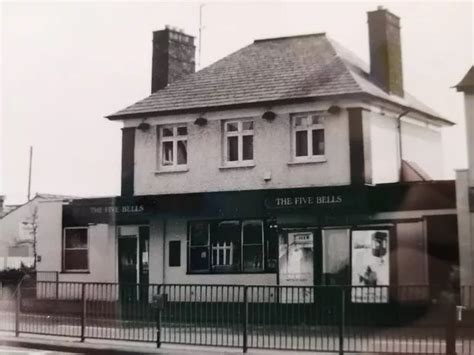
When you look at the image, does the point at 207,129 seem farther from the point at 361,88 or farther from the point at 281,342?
the point at 281,342

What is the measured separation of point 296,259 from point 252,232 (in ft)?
6.53

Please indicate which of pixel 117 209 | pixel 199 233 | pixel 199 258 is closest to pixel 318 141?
pixel 199 233

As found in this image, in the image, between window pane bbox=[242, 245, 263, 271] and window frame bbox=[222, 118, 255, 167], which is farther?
window frame bbox=[222, 118, 255, 167]

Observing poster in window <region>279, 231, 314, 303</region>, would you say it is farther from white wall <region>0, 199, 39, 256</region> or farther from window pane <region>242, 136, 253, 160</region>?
white wall <region>0, 199, 39, 256</region>

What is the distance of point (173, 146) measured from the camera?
78.3 ft

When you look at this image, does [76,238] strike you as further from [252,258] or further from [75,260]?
[252,258]

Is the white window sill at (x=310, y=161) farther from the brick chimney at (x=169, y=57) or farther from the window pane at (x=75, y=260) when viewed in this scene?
the window pane at (x=75, y=260)

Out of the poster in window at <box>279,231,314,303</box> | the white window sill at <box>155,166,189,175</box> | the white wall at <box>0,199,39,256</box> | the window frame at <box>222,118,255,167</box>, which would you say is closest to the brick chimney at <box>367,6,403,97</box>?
the window frame at <box>222,118,255,167</box>

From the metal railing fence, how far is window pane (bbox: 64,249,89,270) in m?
7.76

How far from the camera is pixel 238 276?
22.2m

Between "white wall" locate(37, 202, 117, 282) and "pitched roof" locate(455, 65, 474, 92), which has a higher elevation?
"pitched roof" locate(455, 65, 474, 92)

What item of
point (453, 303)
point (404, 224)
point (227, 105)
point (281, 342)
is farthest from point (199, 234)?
point (453, 303)

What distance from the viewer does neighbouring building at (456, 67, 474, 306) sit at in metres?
18.1

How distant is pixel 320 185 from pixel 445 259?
4136 mm
